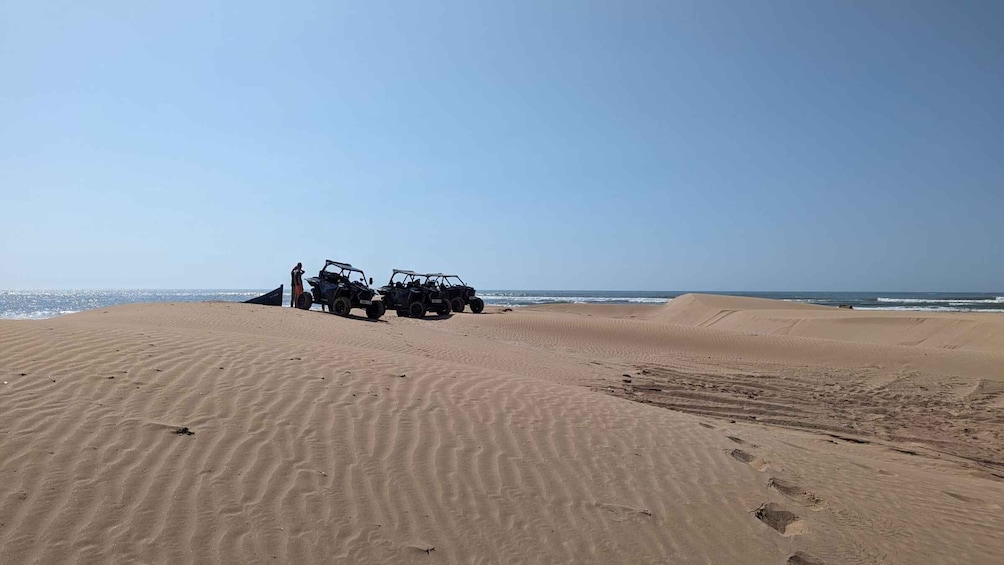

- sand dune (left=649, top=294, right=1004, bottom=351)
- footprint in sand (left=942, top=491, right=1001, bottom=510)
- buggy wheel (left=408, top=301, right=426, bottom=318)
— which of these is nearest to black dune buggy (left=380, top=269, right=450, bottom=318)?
buggy wheel (left=408, top=301, right=426, bottom=318)

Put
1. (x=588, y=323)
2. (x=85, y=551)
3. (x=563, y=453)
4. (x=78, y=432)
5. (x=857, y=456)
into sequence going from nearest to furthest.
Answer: (x=85, y=551) → (x=78, y=432) → (x=563, y=453) → (x=857, y=456) → (x=588, y=323)

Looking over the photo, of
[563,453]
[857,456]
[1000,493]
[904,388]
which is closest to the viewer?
[563,453]

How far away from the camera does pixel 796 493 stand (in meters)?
4.40

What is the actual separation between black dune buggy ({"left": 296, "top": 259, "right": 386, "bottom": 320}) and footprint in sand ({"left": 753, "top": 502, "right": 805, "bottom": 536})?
1608 cm

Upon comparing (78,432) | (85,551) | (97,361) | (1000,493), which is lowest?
(1000,493)

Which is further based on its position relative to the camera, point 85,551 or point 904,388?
point 904,388

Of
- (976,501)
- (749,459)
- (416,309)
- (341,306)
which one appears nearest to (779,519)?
(749,459)

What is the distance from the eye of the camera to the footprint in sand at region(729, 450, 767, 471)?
4926 mm

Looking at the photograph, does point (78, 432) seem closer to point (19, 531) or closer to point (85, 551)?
point (19, 531)

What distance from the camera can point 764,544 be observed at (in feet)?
11.8

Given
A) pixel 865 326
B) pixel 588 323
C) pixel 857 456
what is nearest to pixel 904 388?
pixel 857 456

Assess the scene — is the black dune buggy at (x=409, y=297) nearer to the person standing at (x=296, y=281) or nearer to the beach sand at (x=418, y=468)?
the person standing at (x=296, y=281)

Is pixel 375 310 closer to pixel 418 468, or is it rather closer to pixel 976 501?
pixel 418 468

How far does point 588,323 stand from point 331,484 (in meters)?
17.8
